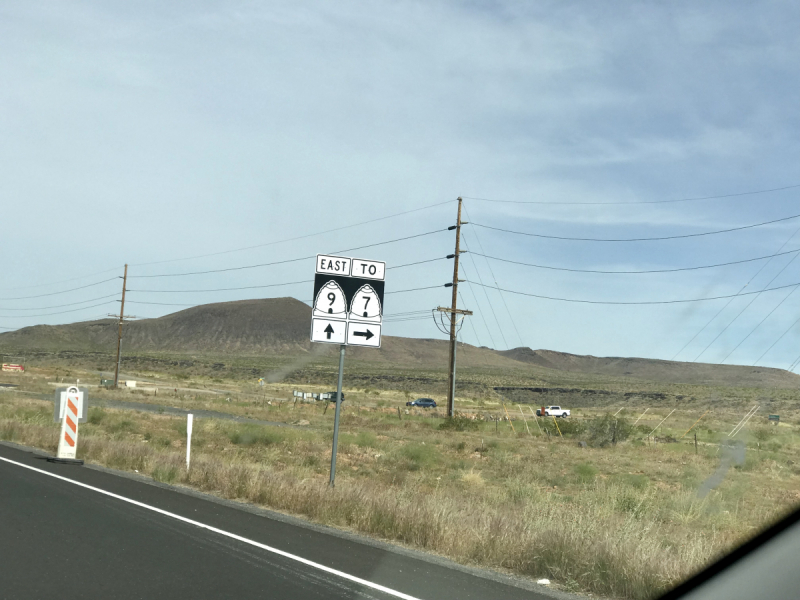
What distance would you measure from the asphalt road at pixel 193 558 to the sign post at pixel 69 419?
18.1ft

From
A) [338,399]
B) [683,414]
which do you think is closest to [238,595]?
[338,399]

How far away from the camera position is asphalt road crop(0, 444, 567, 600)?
7.12m

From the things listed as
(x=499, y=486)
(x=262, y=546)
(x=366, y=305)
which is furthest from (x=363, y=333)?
(x=499, y=486)

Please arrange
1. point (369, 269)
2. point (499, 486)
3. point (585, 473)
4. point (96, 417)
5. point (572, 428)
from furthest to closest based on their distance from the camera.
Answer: point (572, 428), point (96, 417), point (585, 473), point (499, 486), point (369, 269)

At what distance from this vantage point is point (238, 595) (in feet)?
22.7

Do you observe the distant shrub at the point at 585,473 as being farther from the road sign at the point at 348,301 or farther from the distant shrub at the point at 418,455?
the road sign at the point at 348,301

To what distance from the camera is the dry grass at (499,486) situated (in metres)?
8.62

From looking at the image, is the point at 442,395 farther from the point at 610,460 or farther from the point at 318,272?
the point at 318,272

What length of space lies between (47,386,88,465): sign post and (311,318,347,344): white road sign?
24.5ft

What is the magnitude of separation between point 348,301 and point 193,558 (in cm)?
627

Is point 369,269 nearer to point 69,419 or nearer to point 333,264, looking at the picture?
point 333,264

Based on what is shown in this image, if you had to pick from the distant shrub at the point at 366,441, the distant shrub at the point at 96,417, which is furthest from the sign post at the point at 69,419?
the distant shrub at the point at 96,417

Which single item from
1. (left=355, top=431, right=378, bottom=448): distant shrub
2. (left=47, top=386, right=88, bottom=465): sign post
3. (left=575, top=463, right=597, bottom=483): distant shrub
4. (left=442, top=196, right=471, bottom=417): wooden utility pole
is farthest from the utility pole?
(left=47, top=386, right=88, bottom=465): sign post

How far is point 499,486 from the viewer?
64.5ft
